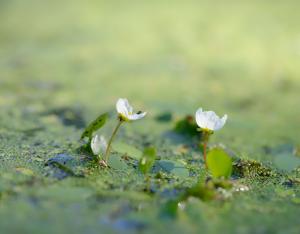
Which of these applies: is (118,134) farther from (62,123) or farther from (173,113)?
(173,113)

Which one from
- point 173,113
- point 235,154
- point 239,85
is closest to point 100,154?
point 235,154

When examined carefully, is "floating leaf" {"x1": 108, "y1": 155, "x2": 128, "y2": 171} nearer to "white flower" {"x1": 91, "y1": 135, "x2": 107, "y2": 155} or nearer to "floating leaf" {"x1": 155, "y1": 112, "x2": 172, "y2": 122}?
"white flower" {"x1": 91, "y1": 135, "x2": 107, "y2": 155}

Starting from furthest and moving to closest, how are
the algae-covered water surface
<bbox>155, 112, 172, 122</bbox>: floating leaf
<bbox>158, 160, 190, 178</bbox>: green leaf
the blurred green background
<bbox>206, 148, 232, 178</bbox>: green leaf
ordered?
the blurred green background, <bbox>155, 112, 172, 122</bbox>: floating leaf, <bbox>158, 160, 190, 178</bbox>: green leaf, <bbox>206, 148, 232, 178</bbox>: green leaf, the algae-covered water surface

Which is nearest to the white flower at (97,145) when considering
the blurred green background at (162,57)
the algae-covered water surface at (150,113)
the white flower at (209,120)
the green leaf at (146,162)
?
the algae-covered water surface at (150,113)

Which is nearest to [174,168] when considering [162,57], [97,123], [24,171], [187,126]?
[97,123]

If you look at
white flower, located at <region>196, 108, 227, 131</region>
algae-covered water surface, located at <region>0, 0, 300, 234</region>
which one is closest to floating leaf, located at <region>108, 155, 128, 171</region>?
algae-covered water surface, located at <region>0, 0, 300, 234</region>

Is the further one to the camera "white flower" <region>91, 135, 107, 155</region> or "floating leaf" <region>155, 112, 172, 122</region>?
"floating leaf" <region>155, 112, 172, 122</region>

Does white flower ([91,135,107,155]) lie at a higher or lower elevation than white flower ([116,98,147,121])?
lower

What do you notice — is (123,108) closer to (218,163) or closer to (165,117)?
(218,163)
